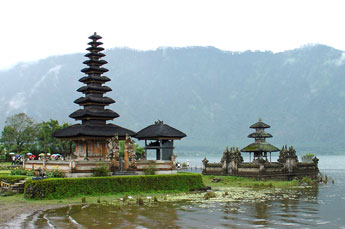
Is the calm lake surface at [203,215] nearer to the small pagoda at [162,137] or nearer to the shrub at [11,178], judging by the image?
the shrub at [11,178]

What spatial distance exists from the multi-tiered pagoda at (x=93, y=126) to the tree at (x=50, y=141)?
2745cm

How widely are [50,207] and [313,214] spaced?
18.2 m

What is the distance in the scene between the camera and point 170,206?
31.8m

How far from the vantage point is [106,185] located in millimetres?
37656

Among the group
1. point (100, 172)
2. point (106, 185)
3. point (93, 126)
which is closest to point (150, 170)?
point (100, 172)

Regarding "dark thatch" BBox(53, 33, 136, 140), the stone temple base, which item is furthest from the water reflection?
"dark thatch" BBox(53, 33, 136, 140)

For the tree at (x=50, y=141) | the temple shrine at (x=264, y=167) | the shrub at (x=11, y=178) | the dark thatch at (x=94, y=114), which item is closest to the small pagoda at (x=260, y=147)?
the temple shrine at (x=264, y=167)

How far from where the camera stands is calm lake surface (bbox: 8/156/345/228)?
24.7 m

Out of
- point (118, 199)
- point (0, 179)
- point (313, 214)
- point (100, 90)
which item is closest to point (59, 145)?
point (100, 90)

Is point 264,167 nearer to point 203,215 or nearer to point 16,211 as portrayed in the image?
point 203,215

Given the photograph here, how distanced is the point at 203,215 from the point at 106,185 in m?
12.3

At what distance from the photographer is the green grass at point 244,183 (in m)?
51.2

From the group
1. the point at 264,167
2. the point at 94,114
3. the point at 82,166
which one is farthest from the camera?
the point at 264,167

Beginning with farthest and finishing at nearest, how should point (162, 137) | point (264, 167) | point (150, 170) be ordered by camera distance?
point (264, 167) → point (162, 137) → point (150, 170)
